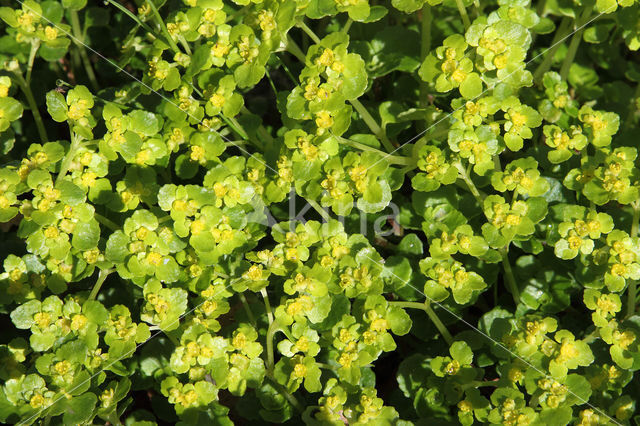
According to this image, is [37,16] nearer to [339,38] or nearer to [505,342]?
[339,38]

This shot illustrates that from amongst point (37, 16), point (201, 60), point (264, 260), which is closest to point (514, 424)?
point (264, 260)

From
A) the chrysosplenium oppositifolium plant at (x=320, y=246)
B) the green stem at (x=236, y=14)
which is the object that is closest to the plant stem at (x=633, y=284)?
the chrysosplenium oppositifolium plant at (x=320, y=246)

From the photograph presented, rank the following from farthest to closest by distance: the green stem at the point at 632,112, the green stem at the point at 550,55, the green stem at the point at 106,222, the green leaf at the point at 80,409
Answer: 1. the green stem at the point at 632,112
2. the green stem at the point at 550,55
3. the green stem at the point at 106,222
4. the green leaf at the point at 80,409

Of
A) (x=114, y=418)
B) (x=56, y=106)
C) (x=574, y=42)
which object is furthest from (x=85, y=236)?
(x=574, y=42)

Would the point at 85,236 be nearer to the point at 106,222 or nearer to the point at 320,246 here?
the point at 106,222

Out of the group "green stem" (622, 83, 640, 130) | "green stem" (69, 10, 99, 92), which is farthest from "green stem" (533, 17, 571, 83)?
"green stem" (69, 10, 99, 92)

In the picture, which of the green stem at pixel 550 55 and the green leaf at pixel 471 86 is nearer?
the green leaf at pixel 471 86

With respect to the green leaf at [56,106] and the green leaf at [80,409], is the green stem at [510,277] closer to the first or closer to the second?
the green leaf at [80,409]
